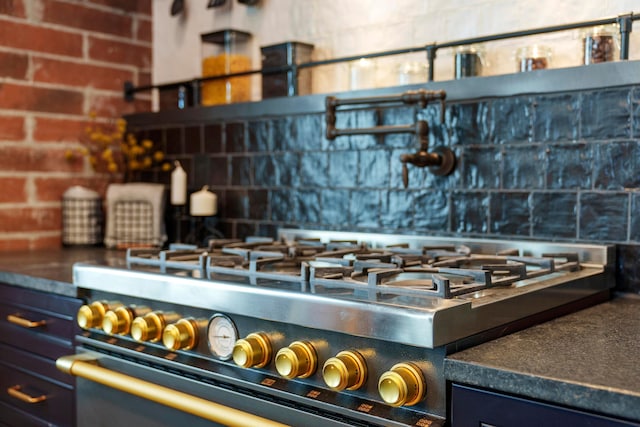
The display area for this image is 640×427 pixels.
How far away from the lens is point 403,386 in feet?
3.32

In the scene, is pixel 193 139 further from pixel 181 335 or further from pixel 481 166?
pixel 181 335

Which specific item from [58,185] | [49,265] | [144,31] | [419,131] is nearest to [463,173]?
[419,131]

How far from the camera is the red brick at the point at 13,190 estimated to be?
2463 mm

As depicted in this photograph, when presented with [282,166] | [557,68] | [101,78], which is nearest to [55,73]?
[101,78]

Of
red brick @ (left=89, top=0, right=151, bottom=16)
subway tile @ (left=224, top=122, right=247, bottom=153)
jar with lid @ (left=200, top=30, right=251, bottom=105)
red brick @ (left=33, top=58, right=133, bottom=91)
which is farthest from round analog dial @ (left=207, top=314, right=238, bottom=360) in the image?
red brick @ (left=89, top=0, right=151, bottom=16)

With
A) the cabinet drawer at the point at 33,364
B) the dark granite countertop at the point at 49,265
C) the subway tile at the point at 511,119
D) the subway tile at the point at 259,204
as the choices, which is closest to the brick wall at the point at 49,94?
the dark granite countertop at the point at 49,265

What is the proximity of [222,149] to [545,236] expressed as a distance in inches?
48.9

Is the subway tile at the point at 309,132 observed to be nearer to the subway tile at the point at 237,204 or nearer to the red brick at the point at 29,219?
the subway tile at the point at 237,204

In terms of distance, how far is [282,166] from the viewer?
7.52ft

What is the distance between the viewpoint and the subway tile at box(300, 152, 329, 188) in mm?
2168

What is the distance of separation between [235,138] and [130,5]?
885mm

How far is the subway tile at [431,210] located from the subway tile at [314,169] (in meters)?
0.35

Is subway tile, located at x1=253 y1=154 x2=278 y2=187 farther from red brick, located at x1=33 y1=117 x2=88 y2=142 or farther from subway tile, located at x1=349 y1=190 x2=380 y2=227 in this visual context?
red brick, located at x1=33 y1=117 x2=88 y2=142

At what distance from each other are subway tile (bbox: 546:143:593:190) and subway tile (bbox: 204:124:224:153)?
4.05 ft
